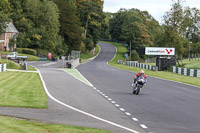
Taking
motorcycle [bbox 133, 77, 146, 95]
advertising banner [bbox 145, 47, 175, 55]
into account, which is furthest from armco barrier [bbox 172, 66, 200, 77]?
motorcycle [bbox 133, 77, 146, 95]

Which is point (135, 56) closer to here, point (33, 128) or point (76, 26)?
point (76, 26)

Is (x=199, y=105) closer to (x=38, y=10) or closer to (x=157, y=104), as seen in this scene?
(x=157, y=104)

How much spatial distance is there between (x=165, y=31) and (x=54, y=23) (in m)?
29.7

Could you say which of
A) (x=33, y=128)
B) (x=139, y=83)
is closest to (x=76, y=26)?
(x=139, y=83)

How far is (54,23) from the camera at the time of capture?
350 ft

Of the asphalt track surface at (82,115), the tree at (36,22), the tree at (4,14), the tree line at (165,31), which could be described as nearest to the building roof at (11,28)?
the tree at (36,22)

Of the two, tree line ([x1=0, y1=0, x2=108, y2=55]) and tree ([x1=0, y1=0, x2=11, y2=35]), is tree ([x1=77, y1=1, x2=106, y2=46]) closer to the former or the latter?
tree line ([x1=0, y1=0, x2=108, y2=55])

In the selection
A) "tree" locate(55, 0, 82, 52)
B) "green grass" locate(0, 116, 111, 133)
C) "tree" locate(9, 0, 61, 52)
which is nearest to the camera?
"green grass" locate(0, 116, 111, 133)

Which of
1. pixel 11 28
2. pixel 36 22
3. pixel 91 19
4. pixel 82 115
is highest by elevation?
pixel 91 19

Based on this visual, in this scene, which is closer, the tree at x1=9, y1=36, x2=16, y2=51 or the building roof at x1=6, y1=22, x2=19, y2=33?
the tree at x1=9, y1=36, x2=16, y2=51

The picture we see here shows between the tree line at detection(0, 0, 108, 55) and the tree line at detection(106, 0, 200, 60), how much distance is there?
1176cm

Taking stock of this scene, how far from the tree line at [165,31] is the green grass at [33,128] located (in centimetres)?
8423

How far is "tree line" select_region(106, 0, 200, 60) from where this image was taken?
94.8 m

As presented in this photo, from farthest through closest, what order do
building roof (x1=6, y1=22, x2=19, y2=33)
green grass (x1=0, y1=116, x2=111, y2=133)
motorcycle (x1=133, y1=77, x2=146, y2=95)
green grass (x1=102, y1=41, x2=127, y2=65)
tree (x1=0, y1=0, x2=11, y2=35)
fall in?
green grass (x1=102, y1=41, x2=127, y2=65)
building roof (x1=6, y1=22, x2=19, y2=33)
tree (x1=0, y1=0, x2=11, y2=35)
motorcycle (x1=133, y1=77, x2=146, y2=95)
green grass (x1=0, y1=116, x2=111, y2=133)
